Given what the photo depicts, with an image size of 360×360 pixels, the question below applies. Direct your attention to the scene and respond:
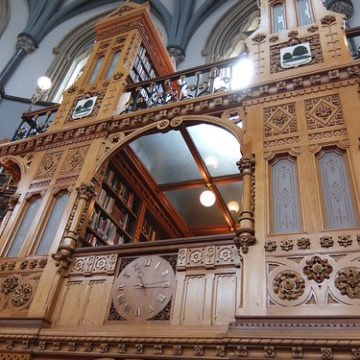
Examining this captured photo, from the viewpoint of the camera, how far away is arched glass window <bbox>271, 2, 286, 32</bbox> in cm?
554

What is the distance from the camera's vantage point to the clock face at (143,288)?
3.46m

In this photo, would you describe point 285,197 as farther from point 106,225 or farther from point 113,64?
point 113,64

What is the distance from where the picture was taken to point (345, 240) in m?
3.09

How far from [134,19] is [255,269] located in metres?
5.53

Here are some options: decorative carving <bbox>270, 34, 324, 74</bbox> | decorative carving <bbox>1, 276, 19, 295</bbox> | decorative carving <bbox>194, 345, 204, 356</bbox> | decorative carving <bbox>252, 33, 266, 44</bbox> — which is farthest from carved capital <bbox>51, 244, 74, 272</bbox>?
decorative carving <bbox>252, 33, 266, 44</bbox>

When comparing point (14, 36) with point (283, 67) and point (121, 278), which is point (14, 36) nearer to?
point (283, 67)

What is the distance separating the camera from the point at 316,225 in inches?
129

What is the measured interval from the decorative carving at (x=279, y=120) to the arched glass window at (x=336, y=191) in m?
0.50

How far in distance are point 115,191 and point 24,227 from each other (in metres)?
1.22

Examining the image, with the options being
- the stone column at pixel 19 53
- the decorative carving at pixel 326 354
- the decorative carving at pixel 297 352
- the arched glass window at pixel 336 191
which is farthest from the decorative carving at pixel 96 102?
the stone column at pixel 19 53

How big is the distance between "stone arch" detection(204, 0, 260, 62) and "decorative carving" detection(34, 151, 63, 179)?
18.8 feet

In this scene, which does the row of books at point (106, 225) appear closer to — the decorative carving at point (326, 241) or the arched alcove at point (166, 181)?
the arched alcove at point (166, 181)

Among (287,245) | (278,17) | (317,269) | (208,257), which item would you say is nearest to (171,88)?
(278,17)

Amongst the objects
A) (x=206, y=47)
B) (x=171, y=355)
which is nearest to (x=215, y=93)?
(x=171, y=355)
